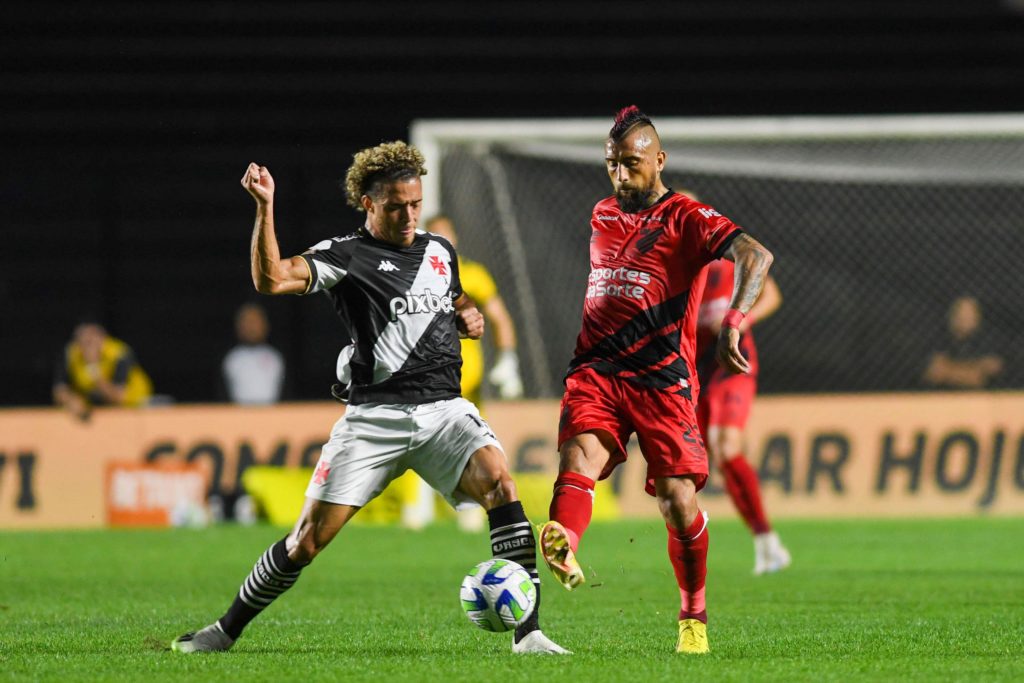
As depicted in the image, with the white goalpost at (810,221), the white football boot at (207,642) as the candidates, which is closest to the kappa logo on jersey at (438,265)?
the white football boot at (207,642)

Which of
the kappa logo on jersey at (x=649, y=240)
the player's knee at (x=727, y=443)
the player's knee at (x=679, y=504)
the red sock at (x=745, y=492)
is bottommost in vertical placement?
the red sock at (x=745, y=492)

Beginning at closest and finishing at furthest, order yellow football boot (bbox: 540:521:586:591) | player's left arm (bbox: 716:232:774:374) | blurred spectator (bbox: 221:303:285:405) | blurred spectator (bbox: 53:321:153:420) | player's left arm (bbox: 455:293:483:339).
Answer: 1. yellow football boot (bbox: 540:521:586:591)
2. player's left arm (bbox: 716:232:774:374)
3. player's left arm (bbox: 455:293:483:339)
4. blurred spectator (bbox: 53:321:153:420)
5. blurred spectator (bbox: 221:303:285:405)

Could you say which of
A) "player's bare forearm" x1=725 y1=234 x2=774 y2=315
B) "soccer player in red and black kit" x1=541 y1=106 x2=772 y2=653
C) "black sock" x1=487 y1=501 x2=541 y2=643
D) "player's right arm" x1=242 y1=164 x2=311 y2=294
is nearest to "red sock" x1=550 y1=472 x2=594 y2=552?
"soccer player in red and black kit" x1=541 y1=106 x2=772 y2=653

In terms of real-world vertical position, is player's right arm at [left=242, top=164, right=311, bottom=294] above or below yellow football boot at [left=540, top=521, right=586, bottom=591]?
above

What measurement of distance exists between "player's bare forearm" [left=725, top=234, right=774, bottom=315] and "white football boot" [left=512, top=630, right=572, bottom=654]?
1406mm

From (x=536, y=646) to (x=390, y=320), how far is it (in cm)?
133

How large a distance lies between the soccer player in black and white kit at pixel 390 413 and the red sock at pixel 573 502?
0.15 metres

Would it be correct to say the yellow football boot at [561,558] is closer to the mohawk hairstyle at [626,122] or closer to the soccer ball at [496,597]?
the soccer ball at [496,597]

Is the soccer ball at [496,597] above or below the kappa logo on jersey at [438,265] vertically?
below

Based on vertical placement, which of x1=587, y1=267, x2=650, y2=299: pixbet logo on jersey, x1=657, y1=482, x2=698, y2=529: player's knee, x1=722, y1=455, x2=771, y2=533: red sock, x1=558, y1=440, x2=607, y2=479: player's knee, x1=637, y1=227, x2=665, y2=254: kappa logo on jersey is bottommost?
x1=722, y1=455, x2=771, y2=533: red sock

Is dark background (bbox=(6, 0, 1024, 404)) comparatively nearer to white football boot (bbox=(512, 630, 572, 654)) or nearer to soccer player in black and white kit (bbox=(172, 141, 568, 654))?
soccer player in black and white kit (bbox=(172, 141, 568, 654))

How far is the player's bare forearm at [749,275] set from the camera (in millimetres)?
5969

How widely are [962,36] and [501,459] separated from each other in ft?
55.1

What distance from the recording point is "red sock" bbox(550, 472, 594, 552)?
612 cm
